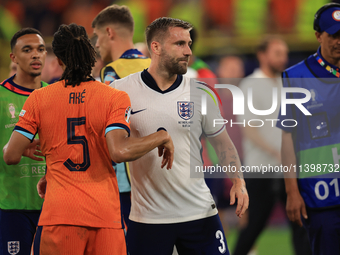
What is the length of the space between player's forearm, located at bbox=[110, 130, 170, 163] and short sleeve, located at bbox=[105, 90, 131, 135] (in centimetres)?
9

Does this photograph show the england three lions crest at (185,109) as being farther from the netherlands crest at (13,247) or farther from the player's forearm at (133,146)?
the netherlands crest at (13,247)

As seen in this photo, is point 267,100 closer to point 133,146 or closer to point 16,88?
point 16,88

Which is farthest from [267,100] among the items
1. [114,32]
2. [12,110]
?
[12,110]

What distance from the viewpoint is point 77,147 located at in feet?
8.07

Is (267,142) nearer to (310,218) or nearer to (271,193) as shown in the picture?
(271,193)

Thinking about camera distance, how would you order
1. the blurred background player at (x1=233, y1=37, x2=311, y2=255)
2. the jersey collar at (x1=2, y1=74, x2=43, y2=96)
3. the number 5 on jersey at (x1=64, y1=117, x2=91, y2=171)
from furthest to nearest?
the blurred background player at (x1=233, y1=37, x2=311, y2=255) < the jersey collar at (x1=2, y1=74, x2=43, y2=96) < the number 5 on jersey at (x1=64, y1=117, x2=91, y2=171)

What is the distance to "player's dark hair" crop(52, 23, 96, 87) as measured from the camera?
8.40 ft

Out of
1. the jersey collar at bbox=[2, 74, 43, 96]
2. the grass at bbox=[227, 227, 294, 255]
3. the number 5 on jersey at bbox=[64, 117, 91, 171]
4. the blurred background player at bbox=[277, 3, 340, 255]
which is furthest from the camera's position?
the grass at bbox=[227, 227, 294, 255]

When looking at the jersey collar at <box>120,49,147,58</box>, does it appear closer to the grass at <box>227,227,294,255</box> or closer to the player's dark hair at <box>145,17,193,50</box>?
the player's dark hair at <box>145,17,193,50</box>

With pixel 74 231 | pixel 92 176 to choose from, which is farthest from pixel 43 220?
pixel 92 176

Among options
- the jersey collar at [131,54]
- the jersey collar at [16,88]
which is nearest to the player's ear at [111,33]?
the jersey collar at [131,54]

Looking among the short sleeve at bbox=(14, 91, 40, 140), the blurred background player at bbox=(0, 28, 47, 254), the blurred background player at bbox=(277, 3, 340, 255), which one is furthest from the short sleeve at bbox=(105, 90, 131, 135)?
the blurred background player at bbox=(277, 3, 340, 255)

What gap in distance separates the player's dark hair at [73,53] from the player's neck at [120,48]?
71.3 inches

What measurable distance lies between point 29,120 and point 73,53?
0.46m
